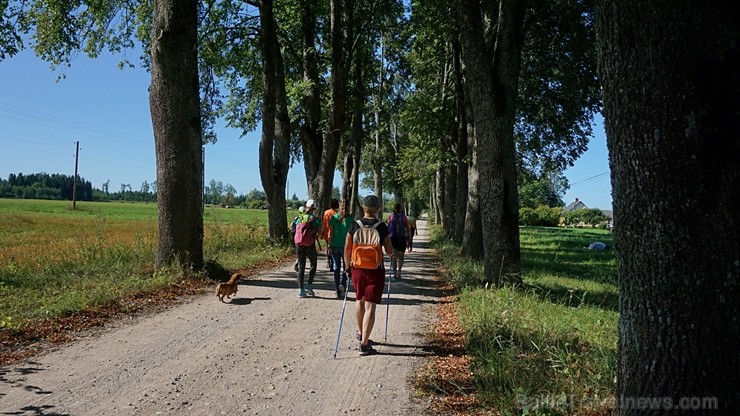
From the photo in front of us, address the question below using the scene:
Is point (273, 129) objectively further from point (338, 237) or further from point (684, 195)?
point (684, 195)

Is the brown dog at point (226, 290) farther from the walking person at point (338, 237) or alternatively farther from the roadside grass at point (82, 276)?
the walking person at point (338, 237)

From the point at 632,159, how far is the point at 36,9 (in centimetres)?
1509

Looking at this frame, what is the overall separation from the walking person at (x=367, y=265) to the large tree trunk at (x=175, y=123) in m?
5.89

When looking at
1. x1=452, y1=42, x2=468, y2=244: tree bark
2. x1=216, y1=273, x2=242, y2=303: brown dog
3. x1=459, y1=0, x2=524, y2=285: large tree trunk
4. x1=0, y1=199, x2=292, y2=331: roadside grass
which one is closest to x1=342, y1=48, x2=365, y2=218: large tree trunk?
x1=452, y1=42, x2=468, y2=244: tree bark

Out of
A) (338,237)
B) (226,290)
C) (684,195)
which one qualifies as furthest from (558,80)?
(684,195)

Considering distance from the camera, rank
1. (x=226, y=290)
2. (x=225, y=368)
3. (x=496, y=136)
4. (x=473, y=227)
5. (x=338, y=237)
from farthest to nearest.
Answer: (x=473, y=227), (x=338, y=237), (x=496, y=136), (x=226, y=290), (x=225, y=368)

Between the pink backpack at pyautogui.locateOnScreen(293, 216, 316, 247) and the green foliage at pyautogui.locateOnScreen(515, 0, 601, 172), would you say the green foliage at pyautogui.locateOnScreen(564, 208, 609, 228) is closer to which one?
the green foliage at pyautogui.locateOnScreen(515, 0, 601, 172)

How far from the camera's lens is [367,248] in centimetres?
621

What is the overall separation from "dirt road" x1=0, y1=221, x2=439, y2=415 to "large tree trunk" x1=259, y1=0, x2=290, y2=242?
1035cm

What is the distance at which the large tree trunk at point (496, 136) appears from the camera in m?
10.2

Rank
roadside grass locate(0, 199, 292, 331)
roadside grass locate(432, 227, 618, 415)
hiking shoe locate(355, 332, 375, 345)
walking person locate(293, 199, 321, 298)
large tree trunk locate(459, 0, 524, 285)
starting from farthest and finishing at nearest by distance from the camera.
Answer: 1. large tree trunk locate(459, 0, 524, 285)
2. walking person locate(293, 199, 321, 298)
3. roadside grass locate(0, 199, 292, 331)
4. hiking shoe locate(355, 332, 375, 345)
5. roadside grass locate(432, 227, 618, 415)

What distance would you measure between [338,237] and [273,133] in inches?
349

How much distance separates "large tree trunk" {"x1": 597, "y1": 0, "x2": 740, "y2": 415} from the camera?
2.84 m

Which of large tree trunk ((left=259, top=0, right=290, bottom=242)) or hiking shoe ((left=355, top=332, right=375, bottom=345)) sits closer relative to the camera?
hiking shoe ((left=355, top=332, right=375, bottom=345))
